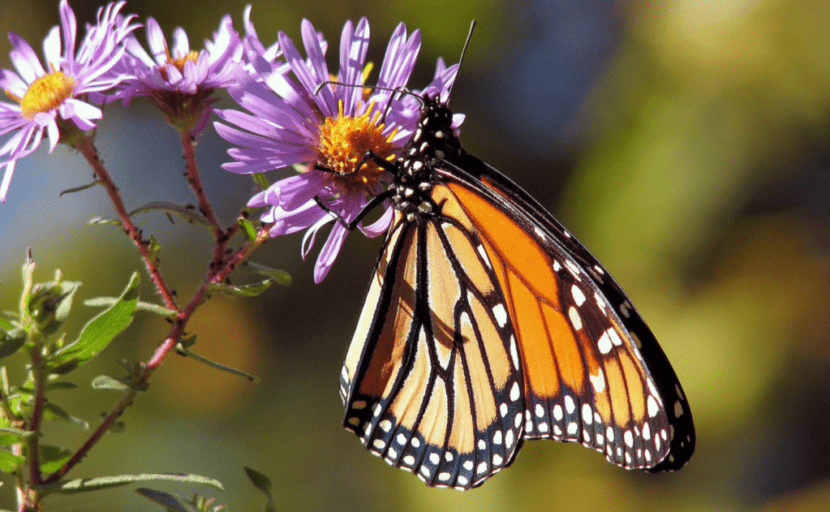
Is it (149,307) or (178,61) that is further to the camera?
(178,61)

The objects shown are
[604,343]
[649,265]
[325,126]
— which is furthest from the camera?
[649,265]

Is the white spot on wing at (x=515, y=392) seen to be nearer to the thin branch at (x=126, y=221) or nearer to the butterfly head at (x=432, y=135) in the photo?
the butterfly head at (x=432, y=135)

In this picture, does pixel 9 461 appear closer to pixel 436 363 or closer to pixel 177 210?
pixel 177 210

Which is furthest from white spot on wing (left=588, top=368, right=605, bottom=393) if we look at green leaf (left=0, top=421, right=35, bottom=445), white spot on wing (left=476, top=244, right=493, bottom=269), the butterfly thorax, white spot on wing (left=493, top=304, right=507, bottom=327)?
green leaf (left=0, top=421, right=35, bottom=445)

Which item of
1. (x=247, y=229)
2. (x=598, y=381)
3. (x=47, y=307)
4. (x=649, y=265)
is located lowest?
(x=47, y=307)

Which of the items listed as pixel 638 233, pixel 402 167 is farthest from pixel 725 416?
pixel 402 167

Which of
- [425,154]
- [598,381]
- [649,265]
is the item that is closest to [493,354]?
[598,381]

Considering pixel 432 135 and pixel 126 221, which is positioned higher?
pixel 432 135
